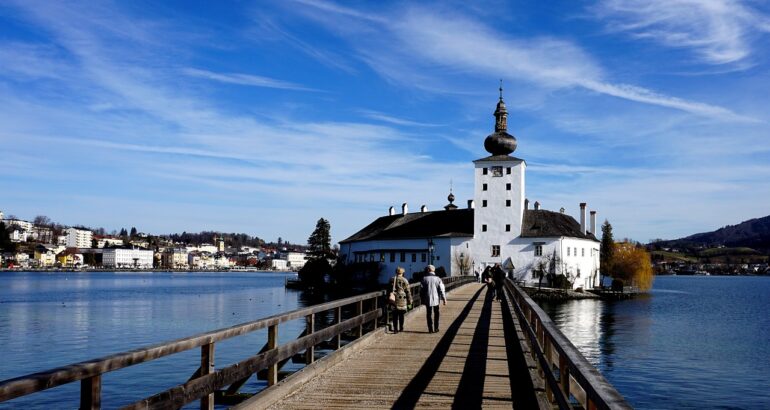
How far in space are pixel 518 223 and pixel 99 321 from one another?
48.9m

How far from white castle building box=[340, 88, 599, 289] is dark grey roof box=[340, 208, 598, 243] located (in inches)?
4.5

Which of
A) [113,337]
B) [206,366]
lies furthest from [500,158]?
[206,366]

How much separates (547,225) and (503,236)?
5.15 metres

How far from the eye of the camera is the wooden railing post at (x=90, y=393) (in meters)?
5.22

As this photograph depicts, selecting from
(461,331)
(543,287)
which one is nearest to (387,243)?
(543,287)

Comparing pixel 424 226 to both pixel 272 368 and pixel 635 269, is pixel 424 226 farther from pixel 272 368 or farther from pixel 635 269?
pixel 272 368

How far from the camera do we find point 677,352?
3694 cm

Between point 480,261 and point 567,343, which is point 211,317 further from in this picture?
point 567,343

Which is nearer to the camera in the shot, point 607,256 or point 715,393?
point 715,393

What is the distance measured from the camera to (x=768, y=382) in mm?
28453

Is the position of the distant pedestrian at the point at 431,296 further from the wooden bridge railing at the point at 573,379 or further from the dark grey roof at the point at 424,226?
the dark grey roof at the point at 424,226

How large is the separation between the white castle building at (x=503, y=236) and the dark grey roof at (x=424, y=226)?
168 mm

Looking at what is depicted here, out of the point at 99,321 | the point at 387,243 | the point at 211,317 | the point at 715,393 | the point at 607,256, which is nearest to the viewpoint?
the point at 715,393

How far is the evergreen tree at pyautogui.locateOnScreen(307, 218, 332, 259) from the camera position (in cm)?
10369
